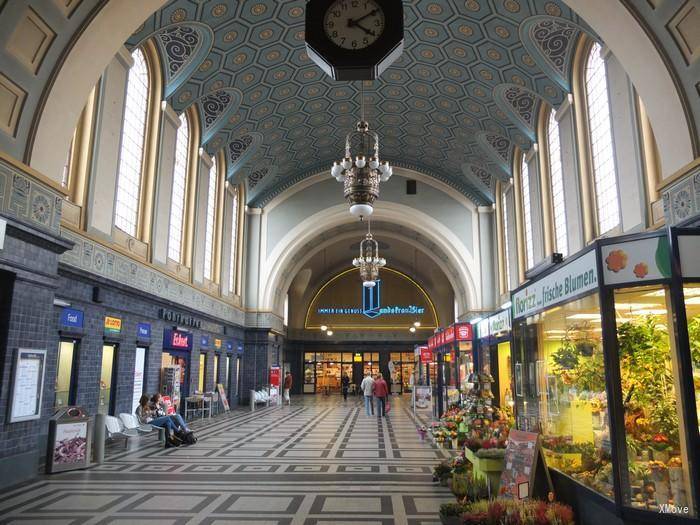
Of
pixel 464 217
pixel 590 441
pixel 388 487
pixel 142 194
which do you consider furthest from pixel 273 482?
pixel 464 217

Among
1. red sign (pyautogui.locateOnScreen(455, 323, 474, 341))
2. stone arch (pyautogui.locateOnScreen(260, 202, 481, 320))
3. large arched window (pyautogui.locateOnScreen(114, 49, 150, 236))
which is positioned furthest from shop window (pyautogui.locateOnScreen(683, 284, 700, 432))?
stone arch (pyautogui.locateOnScreen(260, 202, 481, 320))

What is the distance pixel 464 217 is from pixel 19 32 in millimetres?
16512

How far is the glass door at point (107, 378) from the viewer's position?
976cm

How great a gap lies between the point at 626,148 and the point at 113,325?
9.23 meters

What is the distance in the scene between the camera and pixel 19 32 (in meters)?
6.25

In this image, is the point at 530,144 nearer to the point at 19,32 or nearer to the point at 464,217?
the point at 464,217

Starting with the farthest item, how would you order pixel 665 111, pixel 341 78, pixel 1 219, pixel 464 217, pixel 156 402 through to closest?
pixel 464 217 < pixel 156 402 < pixel 665 111 < pixel 1 219 < pixel 341 78

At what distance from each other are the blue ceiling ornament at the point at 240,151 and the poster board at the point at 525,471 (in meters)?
13.2

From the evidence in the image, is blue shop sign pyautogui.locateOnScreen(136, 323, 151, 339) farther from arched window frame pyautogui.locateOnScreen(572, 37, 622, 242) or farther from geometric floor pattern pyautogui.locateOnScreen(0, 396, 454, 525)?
arched window frame pyautogui.locateOnScreen(572, 37, 622, 242)

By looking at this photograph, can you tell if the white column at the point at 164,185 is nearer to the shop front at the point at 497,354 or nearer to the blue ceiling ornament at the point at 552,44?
the shop front at the point at 497,354

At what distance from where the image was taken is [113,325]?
10008 millimetres

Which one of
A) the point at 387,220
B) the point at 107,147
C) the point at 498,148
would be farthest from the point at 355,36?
the point at 387,220

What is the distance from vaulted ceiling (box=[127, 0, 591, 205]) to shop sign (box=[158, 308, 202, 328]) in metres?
4.64

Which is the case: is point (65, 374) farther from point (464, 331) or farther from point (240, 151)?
point (240, 151)
